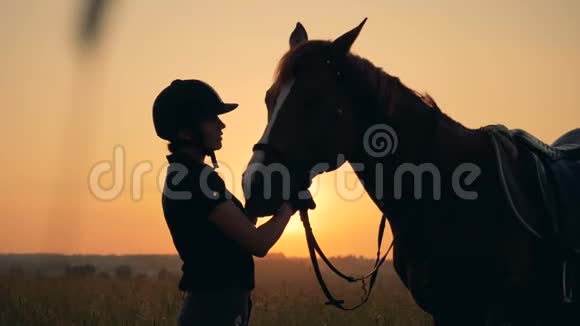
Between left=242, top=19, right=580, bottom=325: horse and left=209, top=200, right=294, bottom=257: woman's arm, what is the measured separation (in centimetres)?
44

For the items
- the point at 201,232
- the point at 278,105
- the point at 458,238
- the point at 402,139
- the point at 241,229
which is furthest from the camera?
the point at 402,139

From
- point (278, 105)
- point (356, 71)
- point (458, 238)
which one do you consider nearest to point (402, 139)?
point (356, 71)

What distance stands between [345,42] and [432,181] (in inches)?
40.7

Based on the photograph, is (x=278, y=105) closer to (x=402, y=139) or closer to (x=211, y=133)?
(x=211, y=133)

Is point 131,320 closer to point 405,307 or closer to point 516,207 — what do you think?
point 405,307

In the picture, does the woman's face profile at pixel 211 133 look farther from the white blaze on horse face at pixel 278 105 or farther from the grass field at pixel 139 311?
the grass field at pixel 139 311

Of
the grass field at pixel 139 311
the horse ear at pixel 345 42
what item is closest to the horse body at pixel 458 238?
the horse ear at pixel 345 42

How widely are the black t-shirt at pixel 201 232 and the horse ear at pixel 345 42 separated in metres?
1.15

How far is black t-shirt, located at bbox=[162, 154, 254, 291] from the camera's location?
4.13 m

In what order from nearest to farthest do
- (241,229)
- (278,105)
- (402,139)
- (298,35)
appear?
(241,229)
(278,105)
(402,139)
(298,35)

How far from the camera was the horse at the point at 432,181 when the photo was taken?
14.8 feet

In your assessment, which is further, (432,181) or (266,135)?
(432,181)

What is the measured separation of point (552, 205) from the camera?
470 cm

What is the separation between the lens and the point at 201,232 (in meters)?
4.18
